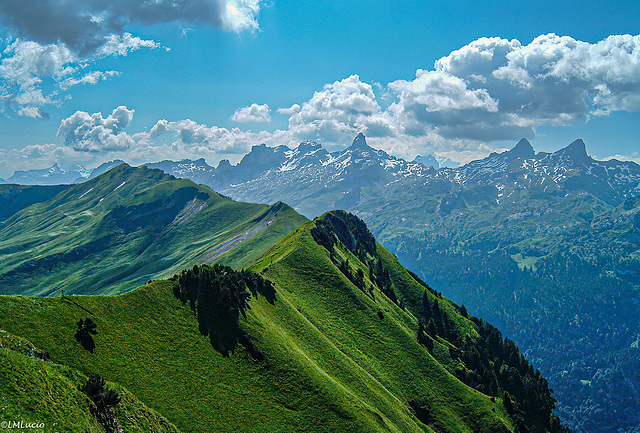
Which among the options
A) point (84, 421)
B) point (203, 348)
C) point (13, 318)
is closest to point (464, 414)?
point (203, 348)

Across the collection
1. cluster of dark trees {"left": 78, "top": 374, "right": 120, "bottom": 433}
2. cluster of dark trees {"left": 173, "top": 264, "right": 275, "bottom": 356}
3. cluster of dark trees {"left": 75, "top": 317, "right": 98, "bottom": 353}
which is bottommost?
cluster of dark trees {"left": 78, "top": 374, "right": 120, "bottom": 433}

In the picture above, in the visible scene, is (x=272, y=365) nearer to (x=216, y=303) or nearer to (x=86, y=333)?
(x=216, y=303)

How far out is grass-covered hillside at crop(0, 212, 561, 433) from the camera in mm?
56594

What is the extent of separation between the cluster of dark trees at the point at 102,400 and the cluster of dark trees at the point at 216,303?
28.3 m

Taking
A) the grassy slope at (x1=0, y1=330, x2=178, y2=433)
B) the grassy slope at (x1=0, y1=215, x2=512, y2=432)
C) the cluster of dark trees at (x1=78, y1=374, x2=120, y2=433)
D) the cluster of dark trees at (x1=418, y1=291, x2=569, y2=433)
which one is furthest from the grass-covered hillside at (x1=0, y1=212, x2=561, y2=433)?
the cluster of dark trees at (x1=78, y1=374, x2=120, y2=433)

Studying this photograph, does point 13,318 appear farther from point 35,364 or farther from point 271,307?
point 271,307

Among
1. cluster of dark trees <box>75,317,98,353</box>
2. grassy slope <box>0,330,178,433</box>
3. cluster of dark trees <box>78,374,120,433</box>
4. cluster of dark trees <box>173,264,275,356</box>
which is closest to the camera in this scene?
grassy slope <box>0,330,178,433</box>

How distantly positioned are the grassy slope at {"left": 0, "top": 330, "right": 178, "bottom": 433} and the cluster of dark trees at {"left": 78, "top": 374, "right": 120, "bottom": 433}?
34.8 inches

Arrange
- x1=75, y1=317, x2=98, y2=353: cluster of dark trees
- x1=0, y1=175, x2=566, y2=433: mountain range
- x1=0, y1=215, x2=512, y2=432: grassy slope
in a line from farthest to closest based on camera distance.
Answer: x1=0, y1=215, x2=512, y2=432: grassy slope → x1=75, y1=317, x2=98, y2=353: cluster of dark trees → x1=0, y1=175, x2=566, y2=433: mountain range

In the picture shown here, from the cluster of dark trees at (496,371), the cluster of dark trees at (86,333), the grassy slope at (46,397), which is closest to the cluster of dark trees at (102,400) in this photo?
the grassy slope at (46,397)

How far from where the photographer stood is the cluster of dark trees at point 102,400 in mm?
41281

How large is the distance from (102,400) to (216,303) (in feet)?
119

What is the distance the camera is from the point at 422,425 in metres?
100

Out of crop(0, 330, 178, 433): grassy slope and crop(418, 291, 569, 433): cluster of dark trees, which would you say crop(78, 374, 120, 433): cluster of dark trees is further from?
crop(418, 291, 569, 433): cluster of dark trees
